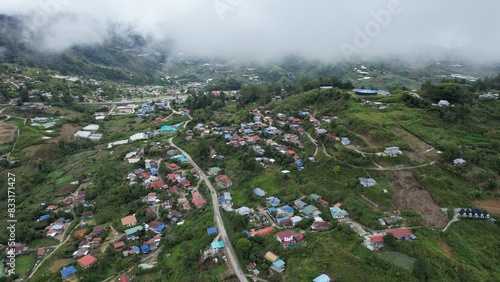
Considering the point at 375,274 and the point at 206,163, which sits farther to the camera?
the point at 206,163

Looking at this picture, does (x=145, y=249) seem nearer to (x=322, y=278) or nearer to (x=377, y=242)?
(x=322, y=278)

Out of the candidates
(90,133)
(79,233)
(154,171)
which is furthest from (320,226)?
(90,133)

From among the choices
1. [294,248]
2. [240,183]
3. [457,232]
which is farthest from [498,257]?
[240,183]

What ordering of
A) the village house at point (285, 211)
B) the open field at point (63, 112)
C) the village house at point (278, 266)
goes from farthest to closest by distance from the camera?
1. the open field at point (63, 112)
2. the village house at point (285, 211)
3. the village house at point (278, 266)

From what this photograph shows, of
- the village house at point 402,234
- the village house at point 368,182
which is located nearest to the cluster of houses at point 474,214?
the village house at point 402,234

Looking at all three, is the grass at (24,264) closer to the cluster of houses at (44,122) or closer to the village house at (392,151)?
the cluster of houses at (44,122)

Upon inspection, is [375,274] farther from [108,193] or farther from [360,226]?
[108,193]

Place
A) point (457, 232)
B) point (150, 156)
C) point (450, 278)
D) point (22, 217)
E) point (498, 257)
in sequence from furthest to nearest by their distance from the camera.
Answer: point (150, 156), point (22, 217), point (457, 232), point (498, 257), point (450, 278)
